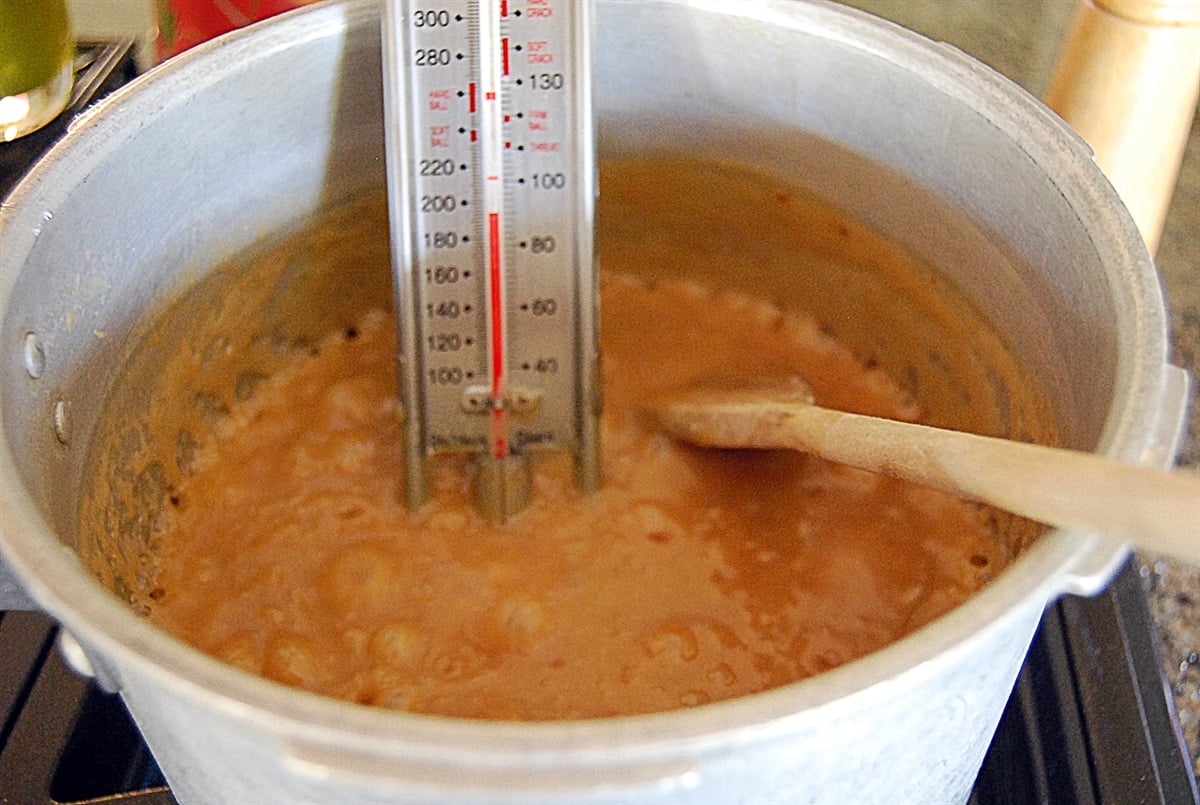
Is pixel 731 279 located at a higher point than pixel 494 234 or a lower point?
lower

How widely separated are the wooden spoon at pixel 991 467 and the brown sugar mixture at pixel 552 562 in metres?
0.08

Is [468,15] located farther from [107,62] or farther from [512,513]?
[107,62]

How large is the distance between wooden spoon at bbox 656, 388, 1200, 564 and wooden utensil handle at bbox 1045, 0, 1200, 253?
301 millimetres

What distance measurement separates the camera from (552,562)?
857 mm

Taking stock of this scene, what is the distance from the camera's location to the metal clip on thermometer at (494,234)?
80cm

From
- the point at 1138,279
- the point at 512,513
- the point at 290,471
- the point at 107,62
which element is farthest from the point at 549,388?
the point at 107,62

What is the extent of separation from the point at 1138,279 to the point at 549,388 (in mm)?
440

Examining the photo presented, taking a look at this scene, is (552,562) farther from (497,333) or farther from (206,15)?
(206,15)

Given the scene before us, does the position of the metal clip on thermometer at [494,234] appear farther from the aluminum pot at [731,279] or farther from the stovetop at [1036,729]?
the stovetop at [1036,729]

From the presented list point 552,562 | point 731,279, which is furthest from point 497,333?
point 731,279

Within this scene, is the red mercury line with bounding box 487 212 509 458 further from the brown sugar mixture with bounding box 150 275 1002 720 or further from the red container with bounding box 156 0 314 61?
the red container with bounding box 156 0 314 61

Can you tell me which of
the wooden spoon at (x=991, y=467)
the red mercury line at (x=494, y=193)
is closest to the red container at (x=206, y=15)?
the red mercury line at (x=494, y=193)

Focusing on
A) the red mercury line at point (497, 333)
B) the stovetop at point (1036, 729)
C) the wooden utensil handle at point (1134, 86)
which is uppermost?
the wooden utensil handle at point (1134, 86)

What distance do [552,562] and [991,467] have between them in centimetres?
39
